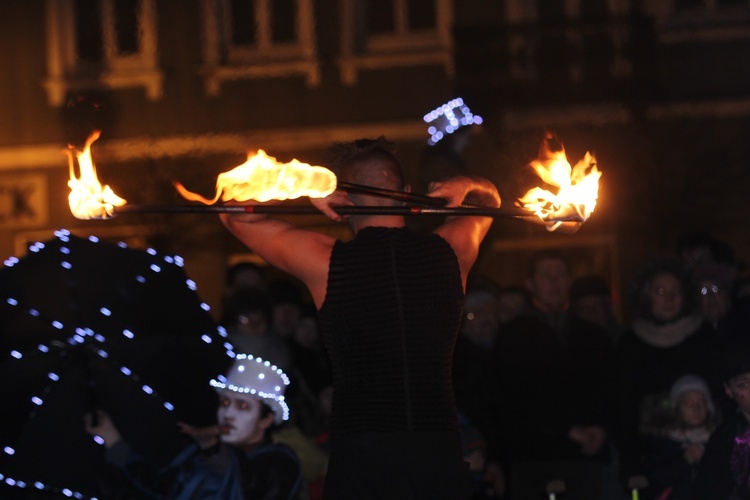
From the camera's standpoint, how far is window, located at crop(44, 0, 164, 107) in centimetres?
1627

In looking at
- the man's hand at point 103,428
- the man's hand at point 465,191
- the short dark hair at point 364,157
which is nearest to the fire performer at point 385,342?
the short dark hair at point 364,157

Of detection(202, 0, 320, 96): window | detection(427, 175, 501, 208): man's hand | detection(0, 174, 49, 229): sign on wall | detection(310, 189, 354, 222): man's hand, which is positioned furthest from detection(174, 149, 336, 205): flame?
detection(0, 174, 49, 229): sign on wall

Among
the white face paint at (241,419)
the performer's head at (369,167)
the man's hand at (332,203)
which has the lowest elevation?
the white face paint at (241,419)

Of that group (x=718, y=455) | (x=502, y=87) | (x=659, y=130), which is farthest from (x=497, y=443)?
(x=502, y=87)

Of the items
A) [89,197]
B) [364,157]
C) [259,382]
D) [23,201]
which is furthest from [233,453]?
[23,201]

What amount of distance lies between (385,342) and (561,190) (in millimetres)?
923

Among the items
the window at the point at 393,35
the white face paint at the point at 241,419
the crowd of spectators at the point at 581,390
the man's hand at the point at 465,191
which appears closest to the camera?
the man's hand at the point at 465,191

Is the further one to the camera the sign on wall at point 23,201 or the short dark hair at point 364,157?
the sign on wall at point 23,201

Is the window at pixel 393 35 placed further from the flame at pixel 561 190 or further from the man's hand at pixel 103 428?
the flame at pixel 561 190

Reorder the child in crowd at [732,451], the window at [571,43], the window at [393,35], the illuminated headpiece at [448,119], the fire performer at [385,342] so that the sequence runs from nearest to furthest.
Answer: the fire performer at [385,342] → the child in crowd at [732,451] → the illuminated headpiece at [448,119] → the window at [571,43] → the window at [393,35]

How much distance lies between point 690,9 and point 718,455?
36.4 feet

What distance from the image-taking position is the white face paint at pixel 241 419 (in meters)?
6.35

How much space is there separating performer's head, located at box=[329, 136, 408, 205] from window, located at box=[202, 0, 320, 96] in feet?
39.3

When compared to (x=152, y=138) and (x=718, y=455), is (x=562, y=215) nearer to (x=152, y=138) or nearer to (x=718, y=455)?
(x=718, y=455)
